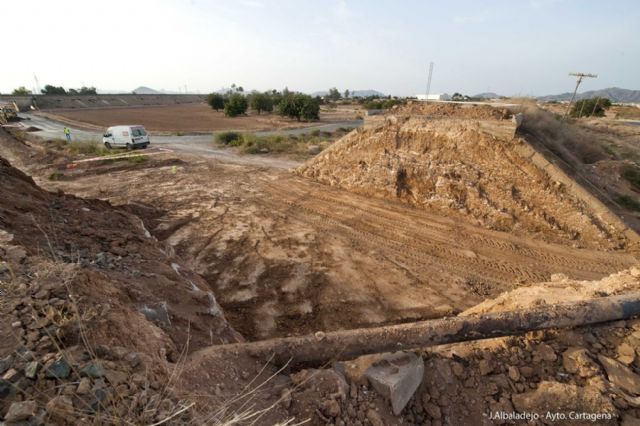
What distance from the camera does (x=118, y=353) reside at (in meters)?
2.49

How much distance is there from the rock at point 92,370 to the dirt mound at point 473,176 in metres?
9.94

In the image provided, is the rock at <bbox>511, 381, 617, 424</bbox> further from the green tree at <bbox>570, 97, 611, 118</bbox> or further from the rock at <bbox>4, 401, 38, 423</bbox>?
the green tree at <bbox>570, 97, 611, 118</bbox>

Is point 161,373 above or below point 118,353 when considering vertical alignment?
below

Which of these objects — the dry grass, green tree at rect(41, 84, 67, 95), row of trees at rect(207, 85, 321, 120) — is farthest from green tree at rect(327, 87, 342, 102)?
the dry grass

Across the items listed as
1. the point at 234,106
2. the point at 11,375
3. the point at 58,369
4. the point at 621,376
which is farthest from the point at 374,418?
the point at 234,106

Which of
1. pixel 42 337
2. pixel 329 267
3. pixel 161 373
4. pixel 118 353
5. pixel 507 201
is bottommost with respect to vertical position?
pixel 329 267

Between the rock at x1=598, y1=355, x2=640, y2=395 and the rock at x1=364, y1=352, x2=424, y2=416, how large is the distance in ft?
6.42

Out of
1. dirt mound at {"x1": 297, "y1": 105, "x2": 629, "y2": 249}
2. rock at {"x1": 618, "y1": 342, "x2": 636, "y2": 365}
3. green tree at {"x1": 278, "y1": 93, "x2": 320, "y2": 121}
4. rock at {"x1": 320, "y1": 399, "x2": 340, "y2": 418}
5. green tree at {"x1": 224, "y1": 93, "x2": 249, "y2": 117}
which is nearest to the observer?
rock at {"x1": 320, "y1": 399, "x2": 340, "y2": 418}

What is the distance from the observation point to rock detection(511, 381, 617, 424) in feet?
9.51

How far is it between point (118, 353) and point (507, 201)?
10390 millimetres

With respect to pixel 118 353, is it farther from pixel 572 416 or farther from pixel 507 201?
pixel 507 201

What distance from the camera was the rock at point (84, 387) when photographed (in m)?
2.01

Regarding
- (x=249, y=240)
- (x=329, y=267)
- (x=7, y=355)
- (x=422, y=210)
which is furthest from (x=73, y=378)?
(x=422, y=210)

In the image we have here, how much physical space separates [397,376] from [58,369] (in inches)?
111
